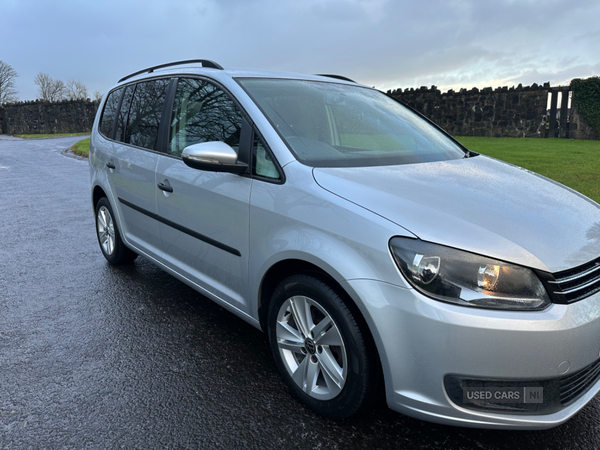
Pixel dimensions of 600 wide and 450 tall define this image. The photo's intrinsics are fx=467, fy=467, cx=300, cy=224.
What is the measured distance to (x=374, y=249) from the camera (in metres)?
1.94

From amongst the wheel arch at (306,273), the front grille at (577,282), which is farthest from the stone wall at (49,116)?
the front grille at (577,282)

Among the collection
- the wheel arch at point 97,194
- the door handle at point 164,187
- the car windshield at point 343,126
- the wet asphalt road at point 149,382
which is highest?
the car windshield at point 343,126

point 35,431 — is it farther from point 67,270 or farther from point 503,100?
point 503,100

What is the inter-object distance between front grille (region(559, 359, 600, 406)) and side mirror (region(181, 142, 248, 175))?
1.81m

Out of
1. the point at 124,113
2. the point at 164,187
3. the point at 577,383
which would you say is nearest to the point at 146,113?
the point at 124,113

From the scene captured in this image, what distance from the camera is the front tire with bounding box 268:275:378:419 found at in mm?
2080

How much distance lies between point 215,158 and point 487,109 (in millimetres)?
25263

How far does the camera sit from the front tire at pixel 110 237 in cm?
445

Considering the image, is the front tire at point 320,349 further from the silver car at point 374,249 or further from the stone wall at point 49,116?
the stone wall at point 49,116

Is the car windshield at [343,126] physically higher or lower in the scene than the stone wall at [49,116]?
lower

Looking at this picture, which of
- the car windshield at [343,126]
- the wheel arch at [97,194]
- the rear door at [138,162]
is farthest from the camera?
the wheel arch at [97,194]

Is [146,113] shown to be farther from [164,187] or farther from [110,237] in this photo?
[110,237]

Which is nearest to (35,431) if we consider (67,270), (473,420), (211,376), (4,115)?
(211,376)

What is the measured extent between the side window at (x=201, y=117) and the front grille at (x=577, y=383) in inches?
78.2
